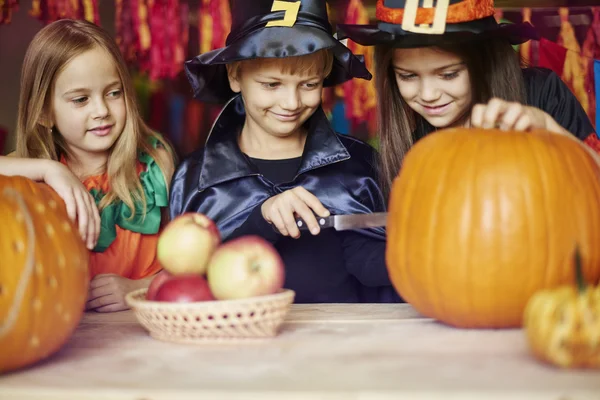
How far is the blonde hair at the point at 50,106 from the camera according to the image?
204cm

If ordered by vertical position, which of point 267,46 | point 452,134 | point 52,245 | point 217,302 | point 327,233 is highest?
point 267,46

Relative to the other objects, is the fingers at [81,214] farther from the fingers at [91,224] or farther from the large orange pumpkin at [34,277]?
the large orange pumpkin at [34,277]

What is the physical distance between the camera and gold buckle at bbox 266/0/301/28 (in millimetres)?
1941

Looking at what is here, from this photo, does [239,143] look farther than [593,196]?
Yes

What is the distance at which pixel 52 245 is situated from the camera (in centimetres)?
112

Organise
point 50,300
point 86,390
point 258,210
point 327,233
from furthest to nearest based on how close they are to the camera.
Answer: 1. point 327,233
2. point 258,210
3. point 50,300
4. point 86,390

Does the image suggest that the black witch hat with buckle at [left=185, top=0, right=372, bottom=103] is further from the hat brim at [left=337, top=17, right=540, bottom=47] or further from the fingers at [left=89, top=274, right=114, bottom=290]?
the fingers at [left=89, top=274, right=114, bottom=290]

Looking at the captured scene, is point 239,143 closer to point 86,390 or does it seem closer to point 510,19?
point 86,390

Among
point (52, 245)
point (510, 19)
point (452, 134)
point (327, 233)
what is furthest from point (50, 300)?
point (510, 19)

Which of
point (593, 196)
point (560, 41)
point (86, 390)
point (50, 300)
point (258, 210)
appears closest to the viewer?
point (86, 390)

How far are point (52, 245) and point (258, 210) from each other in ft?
2.59

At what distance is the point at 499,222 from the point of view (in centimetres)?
115

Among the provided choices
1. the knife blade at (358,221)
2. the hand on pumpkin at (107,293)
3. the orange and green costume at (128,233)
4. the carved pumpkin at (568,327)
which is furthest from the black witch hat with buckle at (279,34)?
the carved pumpkin at (568,327)

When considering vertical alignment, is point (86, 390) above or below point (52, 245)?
below
